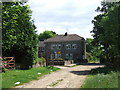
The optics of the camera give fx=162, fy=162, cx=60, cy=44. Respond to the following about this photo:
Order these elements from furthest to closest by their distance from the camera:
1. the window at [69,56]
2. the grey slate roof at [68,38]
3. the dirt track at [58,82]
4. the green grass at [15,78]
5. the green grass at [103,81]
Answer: the grey slate roof at [68,38]
the window at [69,56]
the green grass at [15,78]
the dirt track at [58,82]
the green grass at [103,81]

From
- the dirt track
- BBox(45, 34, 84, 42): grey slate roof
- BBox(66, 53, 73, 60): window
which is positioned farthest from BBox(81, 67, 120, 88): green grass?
BBox(45, 34, 84, 42): grey slate roof

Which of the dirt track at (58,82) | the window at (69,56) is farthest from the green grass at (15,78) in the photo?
the window at (69,56)

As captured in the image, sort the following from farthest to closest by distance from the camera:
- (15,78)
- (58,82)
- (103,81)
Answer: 1. (15,78)
2. (58,82)
3. (103,81)

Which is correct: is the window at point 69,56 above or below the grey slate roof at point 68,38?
below

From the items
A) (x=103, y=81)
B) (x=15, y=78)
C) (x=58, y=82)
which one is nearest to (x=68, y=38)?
(x=15, y=78)

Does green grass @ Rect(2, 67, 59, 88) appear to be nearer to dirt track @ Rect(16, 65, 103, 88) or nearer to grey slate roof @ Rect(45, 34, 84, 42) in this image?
dirt track @ Rect(16, 65, 103, 88)

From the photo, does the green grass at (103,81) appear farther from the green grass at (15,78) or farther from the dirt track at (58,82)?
the green grass at (15,78)

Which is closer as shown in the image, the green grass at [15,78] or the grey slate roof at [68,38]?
the green grass at [15,78]

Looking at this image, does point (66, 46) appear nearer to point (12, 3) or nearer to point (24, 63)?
point (24, 63)

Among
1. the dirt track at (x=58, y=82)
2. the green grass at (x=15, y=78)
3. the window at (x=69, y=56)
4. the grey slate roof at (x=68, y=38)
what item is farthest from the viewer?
the grey slate roof at (x=68, y=38)

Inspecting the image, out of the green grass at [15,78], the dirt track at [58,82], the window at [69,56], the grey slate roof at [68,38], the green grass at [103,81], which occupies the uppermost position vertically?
the grey slate roof at [68,38]

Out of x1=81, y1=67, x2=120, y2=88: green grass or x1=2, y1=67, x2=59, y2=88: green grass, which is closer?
x1=81, y1=67, x2=120, y2=88: green grass

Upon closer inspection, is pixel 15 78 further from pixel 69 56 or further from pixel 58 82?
pixel 69 56

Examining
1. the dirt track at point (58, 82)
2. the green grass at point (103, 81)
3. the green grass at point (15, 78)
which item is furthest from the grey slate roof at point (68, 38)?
the green grass at point (103, 81)
